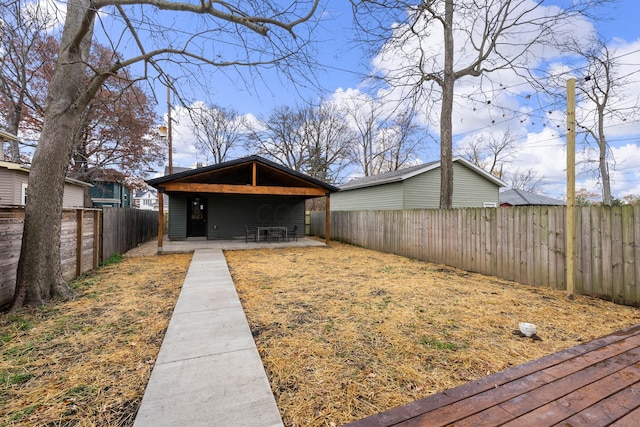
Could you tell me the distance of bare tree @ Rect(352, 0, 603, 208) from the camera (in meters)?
7.76

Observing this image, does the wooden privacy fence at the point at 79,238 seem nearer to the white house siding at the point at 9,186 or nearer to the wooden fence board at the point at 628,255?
the white house siding at the point at 9,186

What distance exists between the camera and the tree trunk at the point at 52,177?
364cm

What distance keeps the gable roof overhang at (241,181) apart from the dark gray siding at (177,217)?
5.38ft

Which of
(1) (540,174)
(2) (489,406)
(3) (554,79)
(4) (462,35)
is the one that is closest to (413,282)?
(2) (489,406)

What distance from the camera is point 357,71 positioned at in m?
8.48

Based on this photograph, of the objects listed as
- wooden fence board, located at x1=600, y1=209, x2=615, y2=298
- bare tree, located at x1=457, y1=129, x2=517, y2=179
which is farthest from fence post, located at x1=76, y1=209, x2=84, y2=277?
bare tree, located at x1=457, y1=129, x2=517, y2=179

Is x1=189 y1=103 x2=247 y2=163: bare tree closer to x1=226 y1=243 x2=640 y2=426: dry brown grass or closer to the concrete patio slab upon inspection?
x1=226 y1=243 x2=640 y2=426: dry brown grass

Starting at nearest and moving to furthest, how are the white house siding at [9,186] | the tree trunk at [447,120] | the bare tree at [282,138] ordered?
the tree trunk at [447,120] → the white house siding at [9,186] → the bare tree at [282,138]

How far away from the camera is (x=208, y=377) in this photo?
2.10m

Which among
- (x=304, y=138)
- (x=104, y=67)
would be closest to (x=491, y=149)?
(x=304, y=138)

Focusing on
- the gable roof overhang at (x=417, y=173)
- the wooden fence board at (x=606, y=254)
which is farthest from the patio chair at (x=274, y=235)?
the wooden fence board at (x=606, y=254)

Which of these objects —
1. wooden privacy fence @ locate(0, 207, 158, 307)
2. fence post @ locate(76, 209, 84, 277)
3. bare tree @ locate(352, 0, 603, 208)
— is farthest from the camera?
bare tree @ locate(352, 0, 603, 208)

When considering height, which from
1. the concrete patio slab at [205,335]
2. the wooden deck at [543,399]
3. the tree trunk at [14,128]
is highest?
the tree trunk at [14,128]

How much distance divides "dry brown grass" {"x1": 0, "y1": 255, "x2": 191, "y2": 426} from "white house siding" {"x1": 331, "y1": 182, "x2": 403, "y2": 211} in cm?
1076
